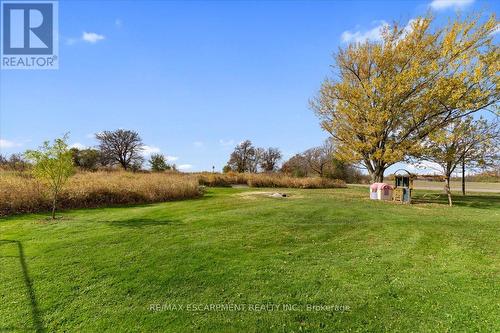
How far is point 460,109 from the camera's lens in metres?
16.3

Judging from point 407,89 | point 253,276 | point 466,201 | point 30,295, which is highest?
point 407,89

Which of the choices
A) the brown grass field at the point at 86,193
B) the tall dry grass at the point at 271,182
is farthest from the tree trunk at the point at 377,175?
the tall dry grass at the point at 271,182

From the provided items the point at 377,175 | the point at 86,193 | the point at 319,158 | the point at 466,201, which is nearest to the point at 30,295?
the point at 86,193

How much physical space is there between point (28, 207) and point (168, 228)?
27.6 ft

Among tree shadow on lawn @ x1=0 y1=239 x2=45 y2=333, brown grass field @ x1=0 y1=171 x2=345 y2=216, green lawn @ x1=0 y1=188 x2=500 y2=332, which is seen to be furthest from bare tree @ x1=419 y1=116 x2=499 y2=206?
tree shadow on lawn @ x1=0 y1=239 x2=45 y2=333

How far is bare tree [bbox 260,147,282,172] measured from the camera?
6562cm

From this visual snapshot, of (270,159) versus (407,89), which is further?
(270,159)

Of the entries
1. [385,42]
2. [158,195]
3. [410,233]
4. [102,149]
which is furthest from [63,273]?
[102,149]

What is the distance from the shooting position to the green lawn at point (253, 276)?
4.30 m

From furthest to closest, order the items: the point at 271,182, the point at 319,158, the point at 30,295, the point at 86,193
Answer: the point at 319,158 < the point at 271,182 < the point at 86,193 < the point at 30,295

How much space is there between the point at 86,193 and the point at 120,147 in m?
45.1

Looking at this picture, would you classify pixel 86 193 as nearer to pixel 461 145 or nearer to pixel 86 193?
pixel 86 193

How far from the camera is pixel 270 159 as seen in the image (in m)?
66.4

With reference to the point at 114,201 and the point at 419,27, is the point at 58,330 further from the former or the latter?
the point at 419,27
